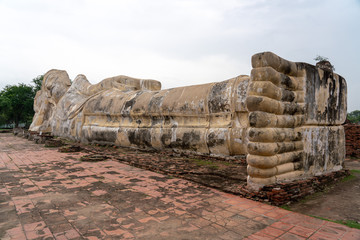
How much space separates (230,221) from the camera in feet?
7.45

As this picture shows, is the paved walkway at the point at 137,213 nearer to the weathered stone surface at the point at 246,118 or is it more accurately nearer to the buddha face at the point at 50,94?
the weathered stone surface at the point at 246,118

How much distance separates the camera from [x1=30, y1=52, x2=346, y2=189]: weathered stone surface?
9.95 feet

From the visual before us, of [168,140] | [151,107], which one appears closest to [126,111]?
[151,107]

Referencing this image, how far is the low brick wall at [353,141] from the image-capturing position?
6.87 m

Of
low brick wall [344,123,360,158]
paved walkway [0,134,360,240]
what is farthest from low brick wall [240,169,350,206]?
low brick wall [344,123,360,158]

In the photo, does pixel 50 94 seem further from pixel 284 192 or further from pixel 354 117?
pixel 354 117

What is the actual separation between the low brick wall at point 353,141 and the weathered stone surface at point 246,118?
126 inches

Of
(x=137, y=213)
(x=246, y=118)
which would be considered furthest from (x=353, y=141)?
(x=137, y=213)

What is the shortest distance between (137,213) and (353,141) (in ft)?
23.2

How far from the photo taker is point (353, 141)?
22.9 feet

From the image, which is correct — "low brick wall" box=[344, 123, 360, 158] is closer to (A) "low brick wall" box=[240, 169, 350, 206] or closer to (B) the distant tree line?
(A) "low brick wall" box=[240, 169, 350, 206]

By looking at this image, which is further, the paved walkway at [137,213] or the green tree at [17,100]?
the green tree at [17,100]

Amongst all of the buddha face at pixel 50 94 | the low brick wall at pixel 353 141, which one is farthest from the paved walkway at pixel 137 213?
the buddha face at pixel 50 94

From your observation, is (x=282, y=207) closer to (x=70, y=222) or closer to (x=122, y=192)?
(x=122, y=192)
